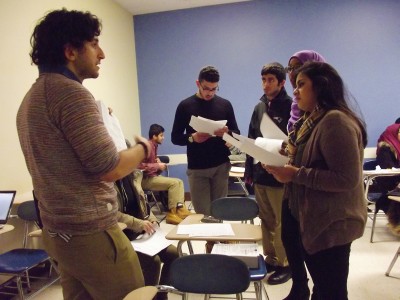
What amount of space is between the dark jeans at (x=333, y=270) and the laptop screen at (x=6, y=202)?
2.24 metres

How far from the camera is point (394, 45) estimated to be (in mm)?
5105

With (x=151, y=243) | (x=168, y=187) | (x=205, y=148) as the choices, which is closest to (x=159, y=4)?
(x=168, y=187)

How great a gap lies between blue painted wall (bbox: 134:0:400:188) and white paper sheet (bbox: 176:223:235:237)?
371 centimetres

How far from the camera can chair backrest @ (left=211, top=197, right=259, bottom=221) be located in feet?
7.86

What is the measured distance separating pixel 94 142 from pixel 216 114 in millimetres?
1913

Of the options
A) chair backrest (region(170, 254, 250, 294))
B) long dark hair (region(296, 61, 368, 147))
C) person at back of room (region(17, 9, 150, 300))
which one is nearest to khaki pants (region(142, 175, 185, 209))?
chair backrest (region(170, 254, 250, 294))

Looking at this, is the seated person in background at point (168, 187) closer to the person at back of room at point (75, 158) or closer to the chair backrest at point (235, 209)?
the chair backrest at point (235, 209)

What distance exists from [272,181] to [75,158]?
6.05 ft

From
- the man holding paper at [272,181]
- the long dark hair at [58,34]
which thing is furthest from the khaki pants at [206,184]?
the long dark hair at [58,34]

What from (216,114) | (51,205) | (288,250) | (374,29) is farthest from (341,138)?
(374,29)

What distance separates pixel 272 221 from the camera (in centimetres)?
275

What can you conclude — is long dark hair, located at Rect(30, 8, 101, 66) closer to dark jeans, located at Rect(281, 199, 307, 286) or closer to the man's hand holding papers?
the man's hand holding papers

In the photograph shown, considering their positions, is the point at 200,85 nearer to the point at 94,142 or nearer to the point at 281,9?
the point at 94,142

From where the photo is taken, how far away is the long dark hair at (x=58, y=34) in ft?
3.43
